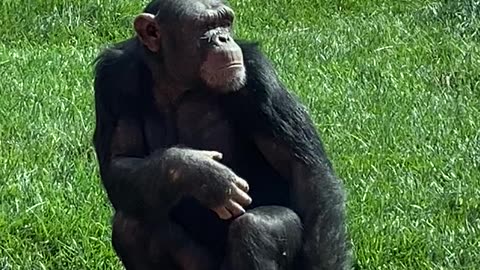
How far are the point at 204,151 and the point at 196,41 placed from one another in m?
0.44

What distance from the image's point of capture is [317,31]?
877cm

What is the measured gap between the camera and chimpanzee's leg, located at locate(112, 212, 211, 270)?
15.3ft

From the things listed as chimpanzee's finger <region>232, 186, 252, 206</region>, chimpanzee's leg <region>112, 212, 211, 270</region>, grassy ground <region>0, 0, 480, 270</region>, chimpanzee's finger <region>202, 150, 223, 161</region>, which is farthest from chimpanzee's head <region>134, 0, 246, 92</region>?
grassy ground <region>0, 0, 480, 270</region>

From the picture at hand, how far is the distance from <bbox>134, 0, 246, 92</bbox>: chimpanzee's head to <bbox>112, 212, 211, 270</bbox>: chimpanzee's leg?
1.76ft

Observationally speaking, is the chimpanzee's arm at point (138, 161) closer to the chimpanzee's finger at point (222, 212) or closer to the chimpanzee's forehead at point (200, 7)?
the chimpanzee's finger at point (222, 212)

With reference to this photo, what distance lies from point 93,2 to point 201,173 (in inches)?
193

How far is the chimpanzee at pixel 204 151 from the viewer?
14.8 ft

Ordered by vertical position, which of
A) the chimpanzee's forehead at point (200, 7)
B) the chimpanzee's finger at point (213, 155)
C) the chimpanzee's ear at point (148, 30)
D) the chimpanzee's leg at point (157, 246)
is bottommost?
the chimpanzee's leg at point (157, 246)

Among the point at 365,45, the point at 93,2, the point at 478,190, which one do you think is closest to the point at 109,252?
the point at 478,190

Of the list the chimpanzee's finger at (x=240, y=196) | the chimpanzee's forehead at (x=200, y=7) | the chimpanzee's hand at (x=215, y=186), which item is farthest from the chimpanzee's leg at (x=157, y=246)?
the chimpanzee's forehead at (x=200, y=7)

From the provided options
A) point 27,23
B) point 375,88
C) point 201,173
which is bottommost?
point 27,23

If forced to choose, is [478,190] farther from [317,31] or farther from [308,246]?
[317,31]

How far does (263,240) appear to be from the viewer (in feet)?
14.6

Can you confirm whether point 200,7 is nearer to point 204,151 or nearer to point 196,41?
point 196,41
